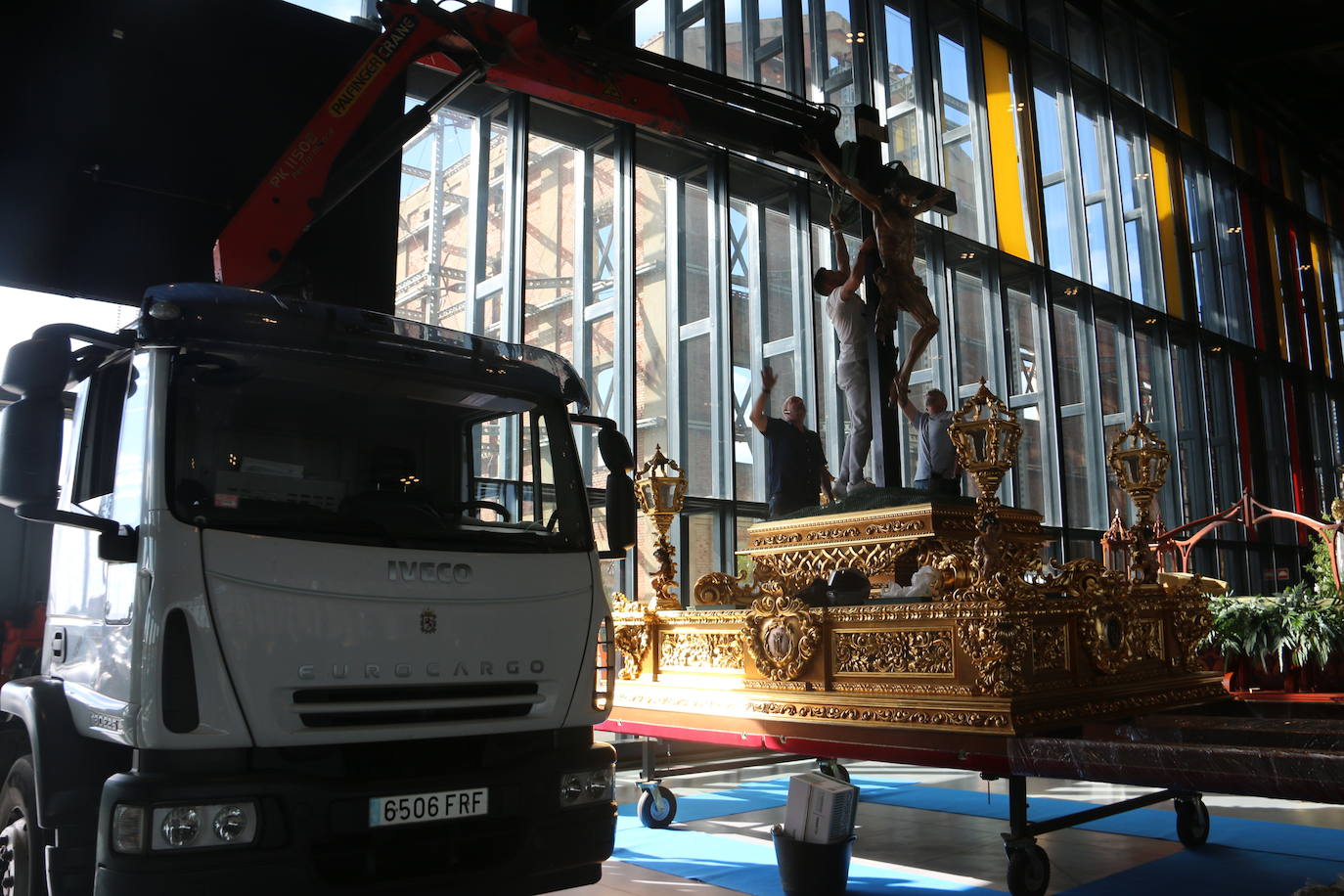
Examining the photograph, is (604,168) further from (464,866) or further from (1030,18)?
(1030,18)

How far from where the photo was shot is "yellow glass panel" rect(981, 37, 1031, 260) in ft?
43.8

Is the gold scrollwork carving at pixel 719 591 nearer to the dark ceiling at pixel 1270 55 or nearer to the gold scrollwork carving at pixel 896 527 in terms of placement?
the gold scrollwork carving at pixel 896 527

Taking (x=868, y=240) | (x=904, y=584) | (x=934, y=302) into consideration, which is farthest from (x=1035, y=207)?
(x=904, y=584)

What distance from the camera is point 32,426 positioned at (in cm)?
280

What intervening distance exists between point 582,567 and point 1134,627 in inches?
116

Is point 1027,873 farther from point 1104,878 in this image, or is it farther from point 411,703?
point 411,703

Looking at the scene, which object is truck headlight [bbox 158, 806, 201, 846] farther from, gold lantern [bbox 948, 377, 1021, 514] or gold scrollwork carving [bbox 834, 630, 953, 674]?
gold lantern [bbox 948, 377, 1021, 514]

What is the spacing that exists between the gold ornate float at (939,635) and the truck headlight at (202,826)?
9.22ft

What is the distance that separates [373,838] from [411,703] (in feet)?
1.29

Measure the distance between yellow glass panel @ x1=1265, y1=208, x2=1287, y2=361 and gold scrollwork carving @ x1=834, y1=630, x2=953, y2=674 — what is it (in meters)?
18.4

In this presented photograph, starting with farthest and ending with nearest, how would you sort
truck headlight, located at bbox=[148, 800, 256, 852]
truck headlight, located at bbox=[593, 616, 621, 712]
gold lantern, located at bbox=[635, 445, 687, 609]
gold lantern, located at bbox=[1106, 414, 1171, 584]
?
1. gold lantern, located at bbox=[635, 445, 687, 609]
2. gold lantern, located at bbox=[1106, 414, 1171, 584]
3. truck headlight, located at bbox=[593, 616, 621, 712]
4. truck headlight, located at bbox=[148, 800, 256, 852]

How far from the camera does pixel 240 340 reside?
3127 mm

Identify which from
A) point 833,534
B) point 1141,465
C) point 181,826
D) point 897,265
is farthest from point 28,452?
point 1141,465

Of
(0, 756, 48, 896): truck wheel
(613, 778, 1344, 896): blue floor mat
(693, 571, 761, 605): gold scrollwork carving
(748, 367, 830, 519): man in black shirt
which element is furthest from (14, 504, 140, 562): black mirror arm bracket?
(748, 367, 830, 519): man in black shirt
